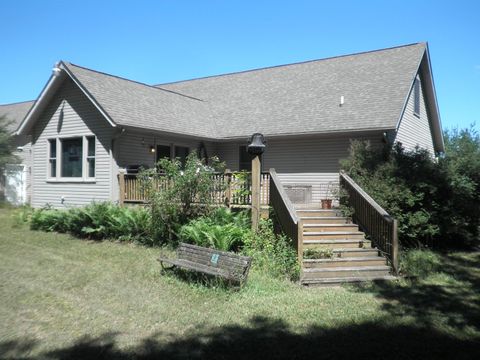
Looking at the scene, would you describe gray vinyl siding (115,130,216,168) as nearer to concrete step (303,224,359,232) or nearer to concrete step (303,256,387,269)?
concrete step (303,224,359,232)

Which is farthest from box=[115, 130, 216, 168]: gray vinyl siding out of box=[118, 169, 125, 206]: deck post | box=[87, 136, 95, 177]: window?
box=[87, 136, 95, 177]: window

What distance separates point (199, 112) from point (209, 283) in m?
13.1

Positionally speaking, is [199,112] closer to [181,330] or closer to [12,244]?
[12,244]

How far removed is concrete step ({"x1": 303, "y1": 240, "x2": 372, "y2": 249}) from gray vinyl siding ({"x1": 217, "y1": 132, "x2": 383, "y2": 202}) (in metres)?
5.70

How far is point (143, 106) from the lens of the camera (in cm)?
1616

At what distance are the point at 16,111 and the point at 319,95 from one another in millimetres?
22645

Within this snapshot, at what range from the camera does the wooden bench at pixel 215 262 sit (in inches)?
274

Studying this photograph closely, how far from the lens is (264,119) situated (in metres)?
17.4

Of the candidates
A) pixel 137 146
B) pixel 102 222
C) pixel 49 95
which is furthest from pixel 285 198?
pixel 49 95

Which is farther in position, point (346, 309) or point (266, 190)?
point (266, 190)

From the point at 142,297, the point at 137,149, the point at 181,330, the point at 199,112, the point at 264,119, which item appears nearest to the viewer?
the point at 181,330

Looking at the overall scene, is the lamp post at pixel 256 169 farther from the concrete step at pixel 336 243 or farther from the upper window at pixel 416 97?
the upper window at pixel 416 97

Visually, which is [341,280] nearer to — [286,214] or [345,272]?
[345,272]

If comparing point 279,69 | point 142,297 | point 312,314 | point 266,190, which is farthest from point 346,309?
point 279,69
